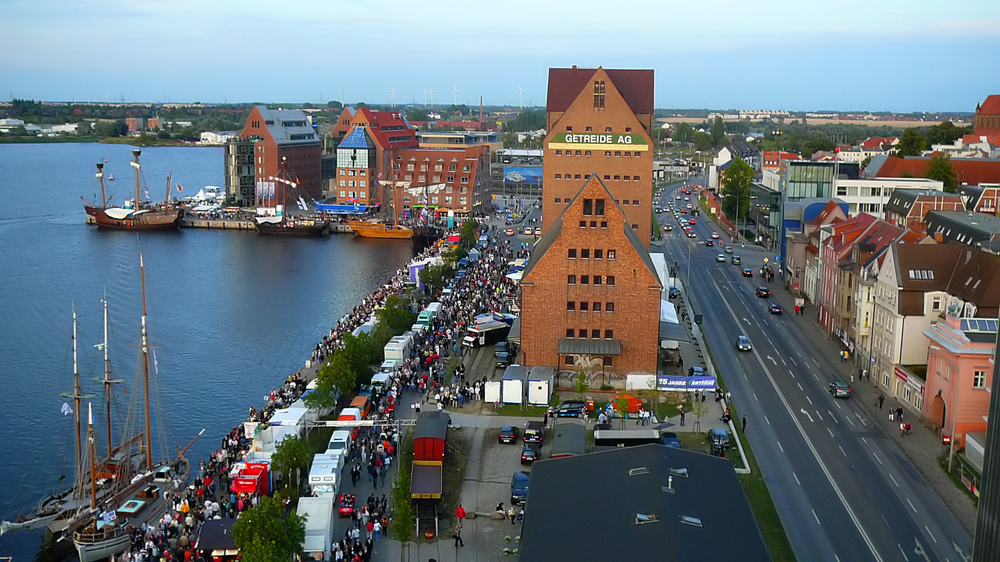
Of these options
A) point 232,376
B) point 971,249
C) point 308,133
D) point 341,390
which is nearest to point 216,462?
point 341,390

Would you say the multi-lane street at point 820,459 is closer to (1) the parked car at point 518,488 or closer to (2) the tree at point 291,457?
(1) the parked car at point 518,488

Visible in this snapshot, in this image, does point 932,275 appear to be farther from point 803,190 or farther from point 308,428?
point 803,190

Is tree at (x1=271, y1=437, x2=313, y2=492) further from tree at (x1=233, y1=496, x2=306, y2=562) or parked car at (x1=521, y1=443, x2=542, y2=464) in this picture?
parked car at (x1=521, y1=443, x2=542, y2=464)

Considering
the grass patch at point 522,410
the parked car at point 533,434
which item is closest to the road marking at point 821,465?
the parked car at point 533,434

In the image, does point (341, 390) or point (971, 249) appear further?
point (971, 249)

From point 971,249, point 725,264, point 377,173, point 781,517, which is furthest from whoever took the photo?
point 377,173

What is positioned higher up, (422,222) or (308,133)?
(308,133)
